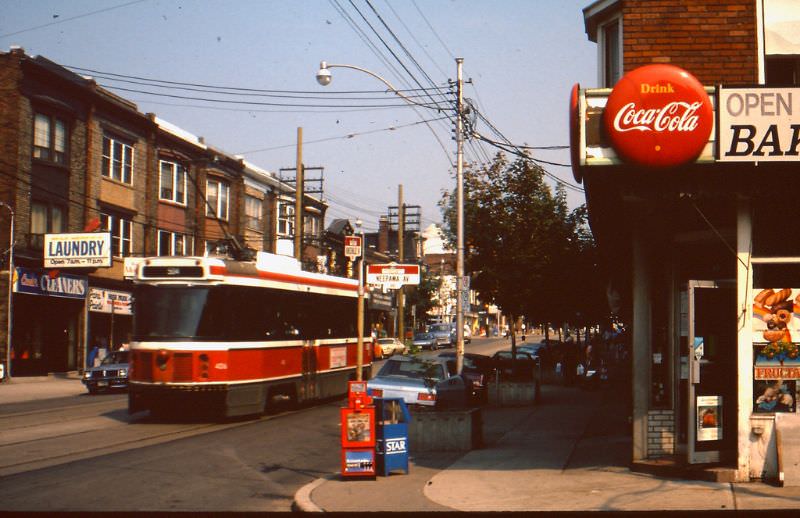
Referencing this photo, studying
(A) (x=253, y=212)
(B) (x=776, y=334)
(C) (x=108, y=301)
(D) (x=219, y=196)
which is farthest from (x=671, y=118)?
(A) (x=253, y=212)

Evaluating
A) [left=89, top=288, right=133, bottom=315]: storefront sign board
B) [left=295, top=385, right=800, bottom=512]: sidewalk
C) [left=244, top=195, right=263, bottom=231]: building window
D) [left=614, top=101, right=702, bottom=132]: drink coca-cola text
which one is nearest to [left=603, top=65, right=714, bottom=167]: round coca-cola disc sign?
[left=614, top=101, right=702, bottom=132]: drink coca-cola text

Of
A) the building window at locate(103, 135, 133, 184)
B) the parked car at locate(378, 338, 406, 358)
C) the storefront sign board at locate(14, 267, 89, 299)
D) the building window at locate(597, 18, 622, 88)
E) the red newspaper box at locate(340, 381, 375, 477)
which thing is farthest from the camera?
the parked car at locate(378, 338, 406, 358)

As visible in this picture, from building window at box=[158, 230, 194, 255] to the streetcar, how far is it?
26.3 meters

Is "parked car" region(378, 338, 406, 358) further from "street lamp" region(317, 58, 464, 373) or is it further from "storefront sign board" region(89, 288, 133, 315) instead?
"street lamp" region(317, 58, 464, 373)

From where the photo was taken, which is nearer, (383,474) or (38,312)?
(383,474)

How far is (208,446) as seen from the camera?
15.7 meters

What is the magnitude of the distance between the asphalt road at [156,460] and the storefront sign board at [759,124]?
663 centimetres

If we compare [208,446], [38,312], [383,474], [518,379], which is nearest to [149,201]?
[38,312]

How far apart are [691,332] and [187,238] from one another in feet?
131

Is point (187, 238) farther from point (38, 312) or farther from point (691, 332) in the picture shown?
point (691, 332)

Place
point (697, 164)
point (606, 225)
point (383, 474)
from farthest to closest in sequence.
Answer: point (606, 225)
point (383, 474)
point (697, 164)

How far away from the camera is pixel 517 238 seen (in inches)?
1230

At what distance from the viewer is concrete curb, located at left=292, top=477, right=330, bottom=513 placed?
10164 millimetres

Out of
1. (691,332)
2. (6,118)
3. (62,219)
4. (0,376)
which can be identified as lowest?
(0,376)
